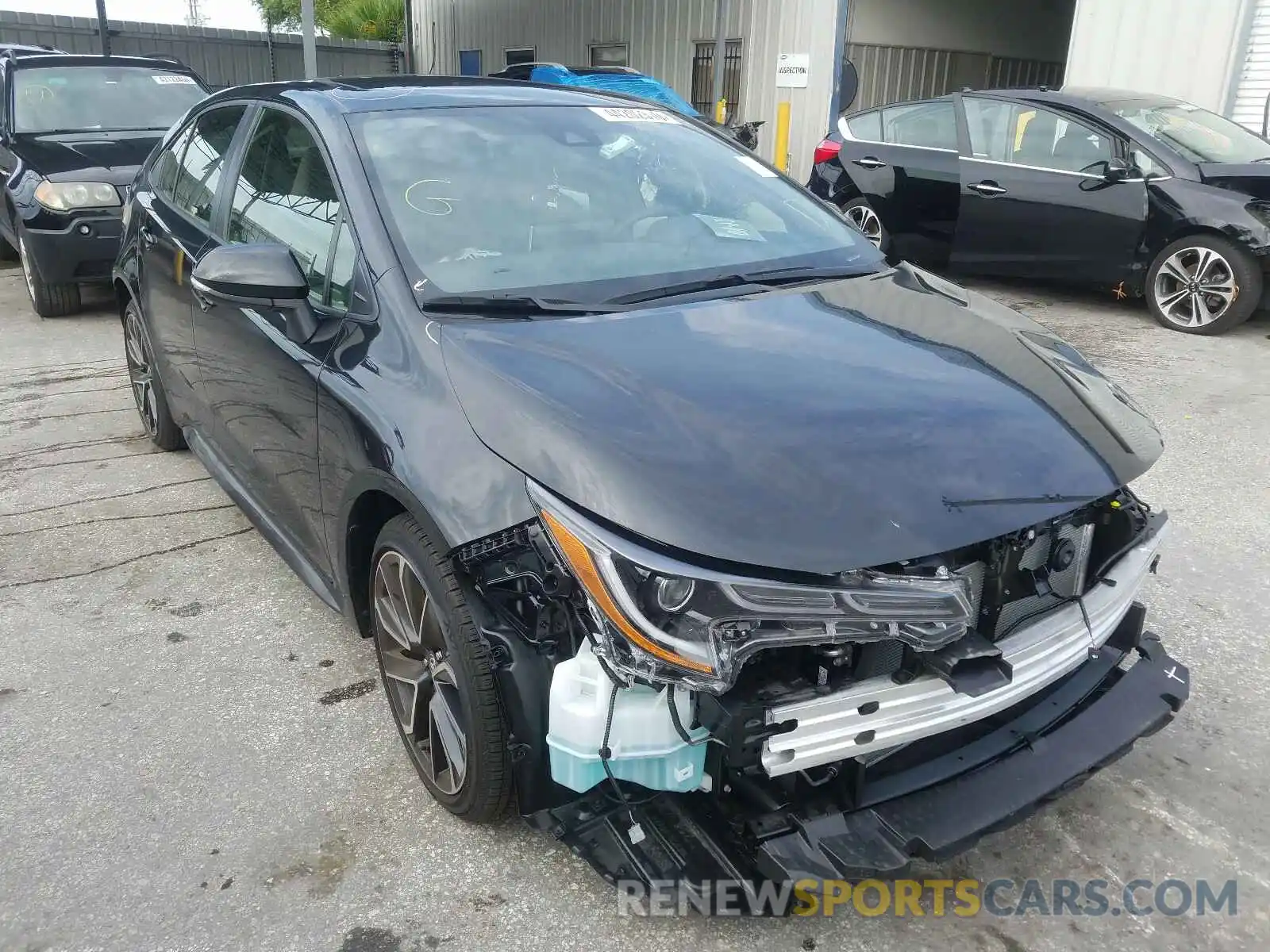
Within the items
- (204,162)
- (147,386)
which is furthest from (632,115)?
(147,386)

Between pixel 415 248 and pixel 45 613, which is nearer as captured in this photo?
pixel 415 248

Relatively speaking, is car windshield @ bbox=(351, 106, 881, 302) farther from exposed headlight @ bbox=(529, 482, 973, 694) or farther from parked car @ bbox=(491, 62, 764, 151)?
parked car @ bbox=(491, 62, 764, 151)

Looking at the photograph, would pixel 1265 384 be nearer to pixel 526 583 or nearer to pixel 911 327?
pixel 911 327

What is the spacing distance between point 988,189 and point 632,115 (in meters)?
5.39

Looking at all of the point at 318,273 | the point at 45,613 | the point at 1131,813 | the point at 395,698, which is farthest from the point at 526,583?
the point at 45,613

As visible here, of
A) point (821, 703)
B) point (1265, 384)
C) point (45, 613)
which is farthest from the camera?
point (1265, 384)

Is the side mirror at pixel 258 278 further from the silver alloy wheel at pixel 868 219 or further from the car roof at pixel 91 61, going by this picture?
the car roof at pixel 91 61

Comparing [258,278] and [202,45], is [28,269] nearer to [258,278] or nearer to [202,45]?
[258,278]

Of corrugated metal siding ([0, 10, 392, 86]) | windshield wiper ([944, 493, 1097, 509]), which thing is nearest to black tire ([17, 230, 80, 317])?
windshield wiper ([944, 493, 1097, 509])

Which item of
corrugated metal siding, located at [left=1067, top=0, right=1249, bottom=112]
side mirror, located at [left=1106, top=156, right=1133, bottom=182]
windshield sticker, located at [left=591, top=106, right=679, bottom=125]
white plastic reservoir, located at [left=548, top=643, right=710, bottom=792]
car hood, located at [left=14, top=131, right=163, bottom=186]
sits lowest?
white plastic reservoir, located at [left=548, top=643, right=710, bottom=792]

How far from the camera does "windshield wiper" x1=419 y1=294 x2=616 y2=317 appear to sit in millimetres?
2477

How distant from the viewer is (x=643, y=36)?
1694cm

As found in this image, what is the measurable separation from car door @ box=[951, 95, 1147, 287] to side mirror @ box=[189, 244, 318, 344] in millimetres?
6418

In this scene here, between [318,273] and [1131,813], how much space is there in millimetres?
2534
